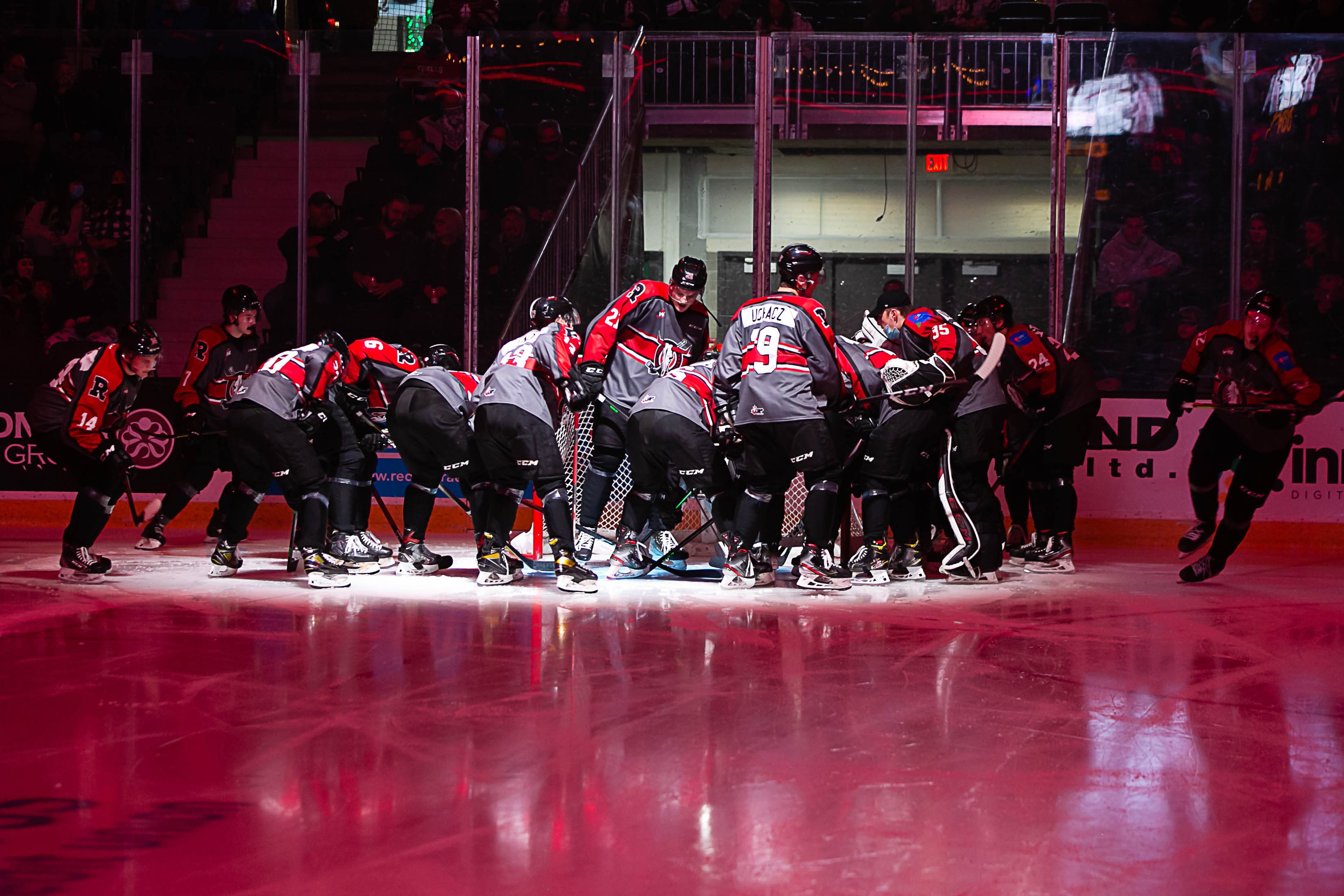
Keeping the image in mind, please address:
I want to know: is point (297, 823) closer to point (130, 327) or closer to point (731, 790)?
point (731, 790)

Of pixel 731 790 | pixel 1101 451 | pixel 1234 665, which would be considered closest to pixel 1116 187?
pixel 1101 451

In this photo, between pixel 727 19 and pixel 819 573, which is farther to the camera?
pixel 727 19

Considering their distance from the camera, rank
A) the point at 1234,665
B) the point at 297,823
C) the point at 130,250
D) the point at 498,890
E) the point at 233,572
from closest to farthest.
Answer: the point at 498,890, the point at 297,823, the point at 1234,665, the point at 233,572, the point at 130,250

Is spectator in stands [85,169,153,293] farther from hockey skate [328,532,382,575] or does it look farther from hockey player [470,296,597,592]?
hockey player [470,296,597,592]

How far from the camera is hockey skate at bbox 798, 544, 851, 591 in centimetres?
579

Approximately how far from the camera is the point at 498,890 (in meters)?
2.05

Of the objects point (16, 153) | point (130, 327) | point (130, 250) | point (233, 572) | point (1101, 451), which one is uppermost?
point (16, 153)

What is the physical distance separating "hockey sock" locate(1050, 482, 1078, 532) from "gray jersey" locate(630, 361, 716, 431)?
2171 mm

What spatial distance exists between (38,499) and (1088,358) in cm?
754

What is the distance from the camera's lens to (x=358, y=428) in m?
6.34

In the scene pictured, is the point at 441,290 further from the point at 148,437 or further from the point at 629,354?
the point at 629,354

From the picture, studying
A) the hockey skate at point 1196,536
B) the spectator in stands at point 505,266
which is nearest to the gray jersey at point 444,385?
the spectator in stands at point 505,266

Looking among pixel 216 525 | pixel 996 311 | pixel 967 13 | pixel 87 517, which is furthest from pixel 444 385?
pixel 967 13

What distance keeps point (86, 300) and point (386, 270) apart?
225 cm
